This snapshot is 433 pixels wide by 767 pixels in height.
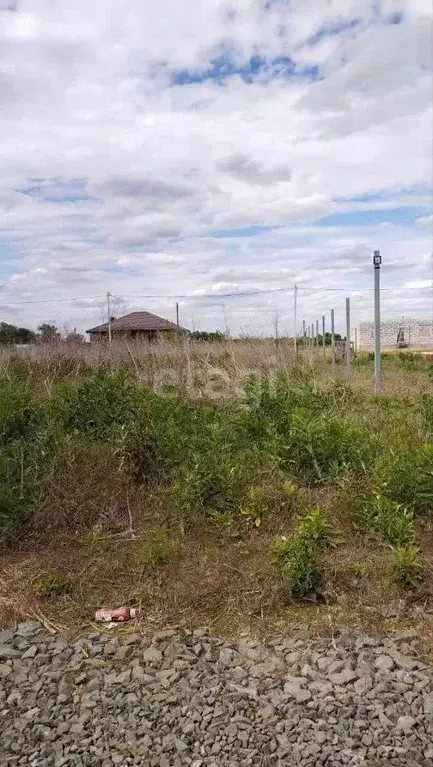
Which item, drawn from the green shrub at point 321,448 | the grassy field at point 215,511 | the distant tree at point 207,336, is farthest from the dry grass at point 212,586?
the distant tree at point 207,336

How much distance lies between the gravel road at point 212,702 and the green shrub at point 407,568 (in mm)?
521

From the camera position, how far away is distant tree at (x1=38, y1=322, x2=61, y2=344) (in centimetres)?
1251

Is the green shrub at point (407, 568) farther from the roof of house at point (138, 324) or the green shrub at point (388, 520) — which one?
the roof of house at point (138, 324)

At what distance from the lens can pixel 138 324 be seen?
575 inches

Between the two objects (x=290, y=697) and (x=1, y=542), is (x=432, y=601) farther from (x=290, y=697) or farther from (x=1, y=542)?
(x=1, y=542)

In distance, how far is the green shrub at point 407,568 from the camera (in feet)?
11.1

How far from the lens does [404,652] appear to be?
2889 mm

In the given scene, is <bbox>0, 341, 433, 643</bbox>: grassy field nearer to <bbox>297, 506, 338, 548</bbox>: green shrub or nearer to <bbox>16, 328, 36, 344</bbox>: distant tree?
<bbox>297, 506, 338, 548</bbox>: green shrub

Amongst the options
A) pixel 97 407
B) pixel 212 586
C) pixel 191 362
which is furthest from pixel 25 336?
pixel 212 586

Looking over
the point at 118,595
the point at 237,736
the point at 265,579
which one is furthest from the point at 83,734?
the point at 265,579

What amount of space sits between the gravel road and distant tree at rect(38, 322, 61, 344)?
982 centimetres

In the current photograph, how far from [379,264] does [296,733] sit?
22.1ft

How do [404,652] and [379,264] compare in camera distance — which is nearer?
[404,652]

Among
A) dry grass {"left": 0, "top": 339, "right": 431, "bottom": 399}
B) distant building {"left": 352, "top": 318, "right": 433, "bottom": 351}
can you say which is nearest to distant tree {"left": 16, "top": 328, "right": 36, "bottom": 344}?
dry grass {"left": 0, "top": 339, "right": 431, "bottom": 399}
